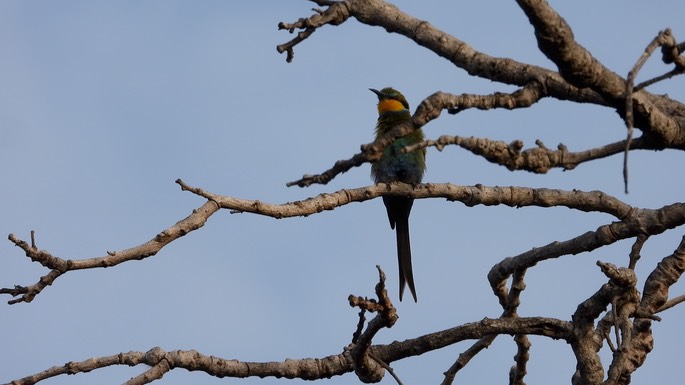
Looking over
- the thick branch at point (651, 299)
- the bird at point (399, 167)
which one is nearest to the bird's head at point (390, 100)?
the bird at point (399, 167)

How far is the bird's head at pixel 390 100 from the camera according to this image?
7.55m

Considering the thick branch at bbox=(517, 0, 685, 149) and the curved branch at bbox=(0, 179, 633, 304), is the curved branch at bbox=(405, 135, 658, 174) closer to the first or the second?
the thick branch at bbox=(517, 0, 685, 149)

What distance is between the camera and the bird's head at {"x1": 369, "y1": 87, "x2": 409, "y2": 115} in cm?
755

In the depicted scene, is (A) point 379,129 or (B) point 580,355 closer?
(B) point 580,355

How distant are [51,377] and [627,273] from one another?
2.01 meters

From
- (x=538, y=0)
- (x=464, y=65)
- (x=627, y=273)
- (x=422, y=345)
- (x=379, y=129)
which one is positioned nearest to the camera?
(x=538, y=0)

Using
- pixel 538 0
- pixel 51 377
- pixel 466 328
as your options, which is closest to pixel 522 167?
pixel 538 0

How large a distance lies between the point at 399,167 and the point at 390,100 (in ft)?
4.26

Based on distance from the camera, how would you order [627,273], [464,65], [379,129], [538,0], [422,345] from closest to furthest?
[538,0], [464,65], [627,273], [422,345], [379,129]

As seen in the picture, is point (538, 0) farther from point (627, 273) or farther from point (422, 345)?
point (422, 345)

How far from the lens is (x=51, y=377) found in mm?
3125

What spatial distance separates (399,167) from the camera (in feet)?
21.2

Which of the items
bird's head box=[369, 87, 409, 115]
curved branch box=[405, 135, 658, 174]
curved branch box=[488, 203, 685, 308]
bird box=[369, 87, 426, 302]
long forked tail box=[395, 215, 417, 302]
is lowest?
curved branch box=[405, 135, 658, 174]

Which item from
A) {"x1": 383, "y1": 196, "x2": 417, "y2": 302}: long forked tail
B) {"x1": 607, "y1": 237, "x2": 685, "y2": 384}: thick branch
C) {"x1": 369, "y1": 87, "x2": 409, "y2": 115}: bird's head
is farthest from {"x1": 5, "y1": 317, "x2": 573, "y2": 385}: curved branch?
{"x1": 369, "y1": 87, "x2": 409, "y2": 115}: bird's head
